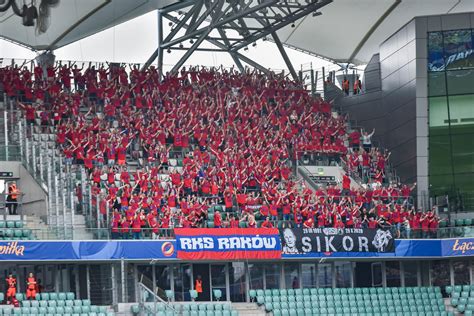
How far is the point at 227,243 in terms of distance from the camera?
4825cm

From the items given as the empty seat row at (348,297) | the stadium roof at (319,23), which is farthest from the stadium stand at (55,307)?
the stadium roof at (319,23)

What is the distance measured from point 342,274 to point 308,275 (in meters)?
1.49

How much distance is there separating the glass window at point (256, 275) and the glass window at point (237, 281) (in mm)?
364

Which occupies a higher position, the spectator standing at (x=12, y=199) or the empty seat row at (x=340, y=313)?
the spectator standing at (x=12, y=199)

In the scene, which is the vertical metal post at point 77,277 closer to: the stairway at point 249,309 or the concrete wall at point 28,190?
the concrete wall at point 28,190

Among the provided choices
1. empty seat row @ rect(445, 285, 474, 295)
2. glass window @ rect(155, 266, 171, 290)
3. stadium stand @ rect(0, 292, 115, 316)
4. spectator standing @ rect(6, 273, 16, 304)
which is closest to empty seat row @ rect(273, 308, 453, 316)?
empty seat row @ rect(445, 285, 474, 295)

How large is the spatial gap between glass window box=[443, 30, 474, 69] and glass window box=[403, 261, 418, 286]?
9.44m

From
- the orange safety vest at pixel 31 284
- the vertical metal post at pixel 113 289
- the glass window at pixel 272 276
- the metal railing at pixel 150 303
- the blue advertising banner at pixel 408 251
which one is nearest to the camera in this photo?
the orange safety vest at pixel 31 284

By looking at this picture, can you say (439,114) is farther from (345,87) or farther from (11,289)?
(11,289)

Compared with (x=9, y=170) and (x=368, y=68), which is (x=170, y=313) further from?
(x=368, y=68)

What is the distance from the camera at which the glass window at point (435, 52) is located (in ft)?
186

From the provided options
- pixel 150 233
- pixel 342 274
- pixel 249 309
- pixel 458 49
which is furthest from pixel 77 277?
pixel 458 49

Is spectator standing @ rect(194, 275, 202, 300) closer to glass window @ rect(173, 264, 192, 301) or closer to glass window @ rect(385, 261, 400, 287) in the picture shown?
glass window @ rect(173, 264, 192, 301)

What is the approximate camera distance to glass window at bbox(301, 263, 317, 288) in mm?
51312
